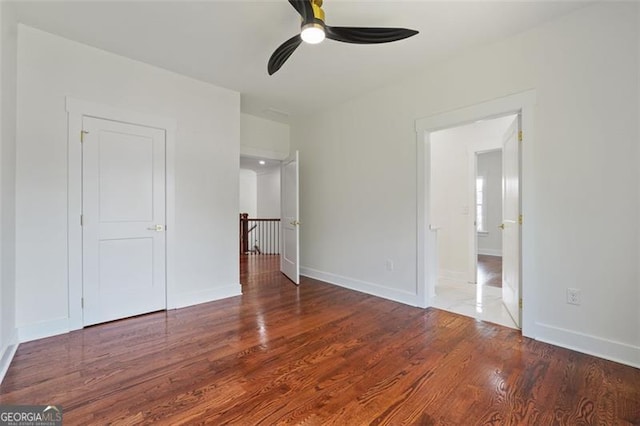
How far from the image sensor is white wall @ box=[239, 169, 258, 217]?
33.6 feet

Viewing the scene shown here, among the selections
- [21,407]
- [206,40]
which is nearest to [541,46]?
[206,40]

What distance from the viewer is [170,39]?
105 inches

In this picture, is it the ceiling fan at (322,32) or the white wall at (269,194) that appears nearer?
the ceiling fan at (322,32)

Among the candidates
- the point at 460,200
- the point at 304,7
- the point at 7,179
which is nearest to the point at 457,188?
the point at 460,200

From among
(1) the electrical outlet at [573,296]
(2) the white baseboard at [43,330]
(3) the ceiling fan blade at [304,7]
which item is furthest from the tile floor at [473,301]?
(2) the white baseboard at [43,330]

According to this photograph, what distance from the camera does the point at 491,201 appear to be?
7.48m

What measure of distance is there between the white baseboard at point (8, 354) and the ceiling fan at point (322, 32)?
2991 mm

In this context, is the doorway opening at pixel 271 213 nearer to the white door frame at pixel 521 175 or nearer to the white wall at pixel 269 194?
the white wall at pixel 269 194

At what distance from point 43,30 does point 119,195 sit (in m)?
1.55

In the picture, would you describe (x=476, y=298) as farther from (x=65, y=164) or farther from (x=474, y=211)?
(x=65, y=164)

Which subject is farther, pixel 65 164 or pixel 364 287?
pixel 364 287

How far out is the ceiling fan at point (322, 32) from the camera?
1.86 m

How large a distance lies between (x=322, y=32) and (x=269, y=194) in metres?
7.79

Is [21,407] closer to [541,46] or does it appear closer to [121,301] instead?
[121,301]
